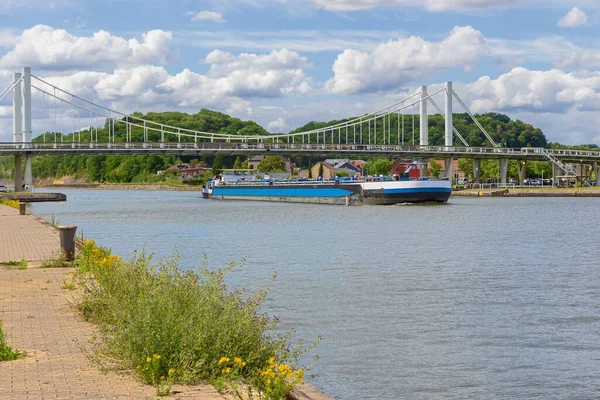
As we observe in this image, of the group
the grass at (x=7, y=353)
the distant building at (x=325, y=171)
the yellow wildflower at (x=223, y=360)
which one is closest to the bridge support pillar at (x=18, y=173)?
the grass at (x=7, y=353)

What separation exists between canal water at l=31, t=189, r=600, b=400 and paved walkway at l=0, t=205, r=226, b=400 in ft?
9.56

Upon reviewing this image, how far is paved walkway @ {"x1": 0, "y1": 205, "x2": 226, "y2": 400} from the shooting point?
8.01 m

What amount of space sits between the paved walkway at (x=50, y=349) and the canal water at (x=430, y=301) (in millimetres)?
2914

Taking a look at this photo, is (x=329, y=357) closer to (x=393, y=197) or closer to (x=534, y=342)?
(x=534, y=342)

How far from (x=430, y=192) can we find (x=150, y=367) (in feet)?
194

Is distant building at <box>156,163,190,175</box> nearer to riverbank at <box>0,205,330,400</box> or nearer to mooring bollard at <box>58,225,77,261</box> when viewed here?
mooring bollard at <box>58,225,77,261</box>

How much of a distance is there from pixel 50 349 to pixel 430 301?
8850 millimetres

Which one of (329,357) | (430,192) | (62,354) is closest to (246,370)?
(62,354)

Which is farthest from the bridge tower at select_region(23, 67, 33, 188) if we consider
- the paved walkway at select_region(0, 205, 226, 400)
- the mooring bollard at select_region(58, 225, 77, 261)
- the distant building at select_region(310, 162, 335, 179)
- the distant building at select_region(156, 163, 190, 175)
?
the distant building at select_region(156, 163, 190, 175)

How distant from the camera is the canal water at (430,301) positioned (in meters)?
10.9

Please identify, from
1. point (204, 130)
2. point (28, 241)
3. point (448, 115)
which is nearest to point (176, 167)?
point (204, 130)

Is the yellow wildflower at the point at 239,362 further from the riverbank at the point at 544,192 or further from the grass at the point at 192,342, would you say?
the riverbank at the point at 544,192

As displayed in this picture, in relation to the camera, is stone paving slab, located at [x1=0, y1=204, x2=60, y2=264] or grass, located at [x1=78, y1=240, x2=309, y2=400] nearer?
grass, located at [x1=78, y1=240, x2=309, y2=400]

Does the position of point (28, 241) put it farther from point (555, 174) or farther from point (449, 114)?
point (555, 174)
